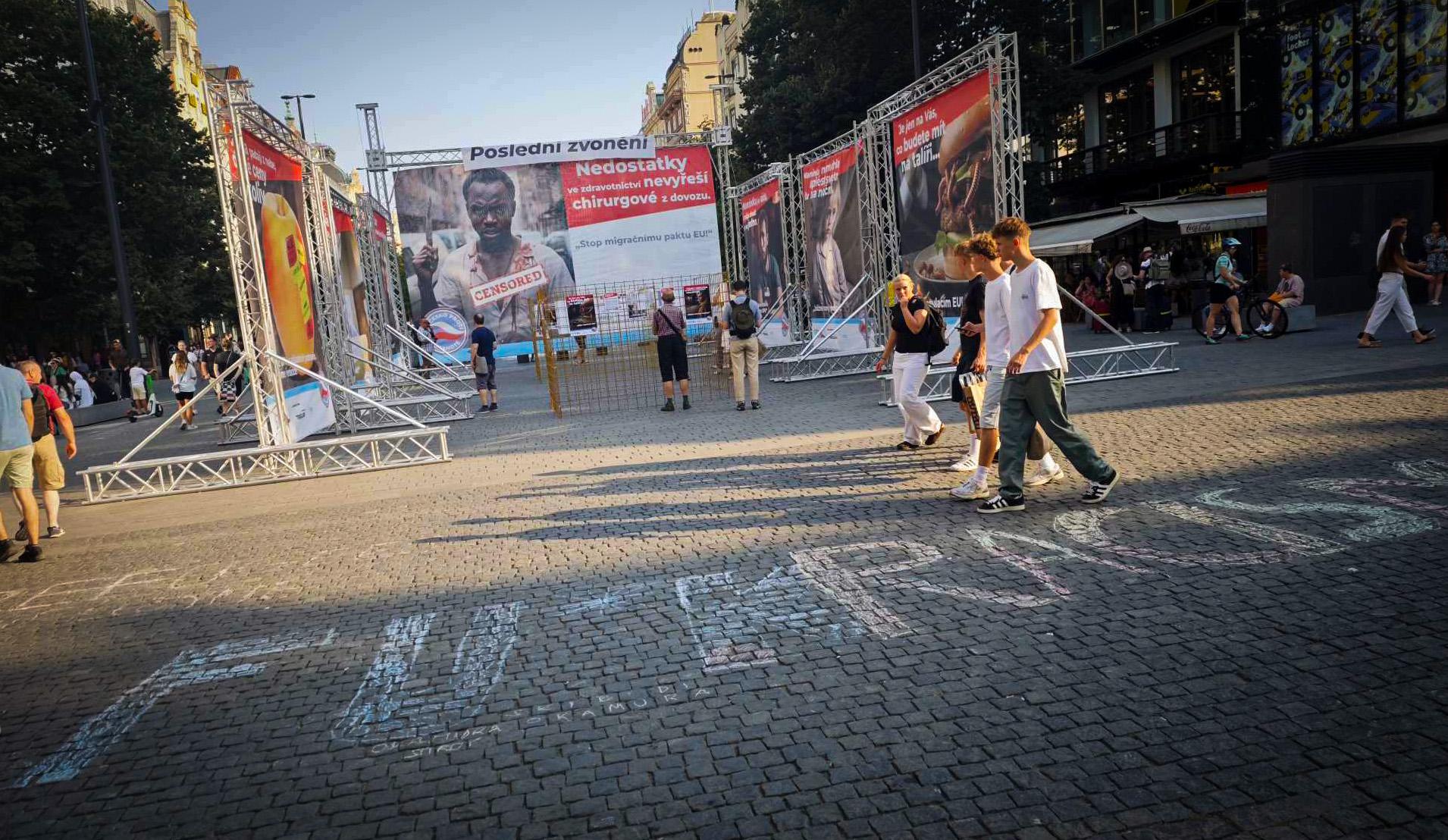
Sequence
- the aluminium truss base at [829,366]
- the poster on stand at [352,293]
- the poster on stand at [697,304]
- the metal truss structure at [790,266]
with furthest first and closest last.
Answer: the poster on stand at [697,304]
the metal truss structure at [790,266]
the aluminium truss base at [829,366]
the poster on stand at [352,293]

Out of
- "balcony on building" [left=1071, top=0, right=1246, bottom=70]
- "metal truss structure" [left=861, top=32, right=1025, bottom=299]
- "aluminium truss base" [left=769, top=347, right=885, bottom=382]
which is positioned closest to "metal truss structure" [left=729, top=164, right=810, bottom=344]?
"aluminium truss base" [left=769, top=347, right=885, bottom=382]

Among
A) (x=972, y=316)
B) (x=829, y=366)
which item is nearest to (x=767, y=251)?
(x=829, y=366)

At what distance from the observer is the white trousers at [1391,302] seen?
12625mm

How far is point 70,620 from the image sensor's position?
19.0 feet

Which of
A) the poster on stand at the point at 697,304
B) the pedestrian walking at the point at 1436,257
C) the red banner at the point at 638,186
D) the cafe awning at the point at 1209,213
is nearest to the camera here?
the pedestrian walking at the point at 1436,257

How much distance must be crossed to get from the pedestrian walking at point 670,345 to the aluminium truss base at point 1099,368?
3047 mm

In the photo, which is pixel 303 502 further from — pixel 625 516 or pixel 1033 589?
pixel 1033 589

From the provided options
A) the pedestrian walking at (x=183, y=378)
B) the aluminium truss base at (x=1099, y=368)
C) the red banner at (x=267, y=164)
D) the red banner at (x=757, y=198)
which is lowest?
the aluminium truss base at (x=1099, y=368)

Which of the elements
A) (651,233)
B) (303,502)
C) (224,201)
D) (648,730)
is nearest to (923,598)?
(648,730)

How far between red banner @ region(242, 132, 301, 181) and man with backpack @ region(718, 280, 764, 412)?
6.48 m

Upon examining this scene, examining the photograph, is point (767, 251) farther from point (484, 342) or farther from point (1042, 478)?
point (1042, 478)

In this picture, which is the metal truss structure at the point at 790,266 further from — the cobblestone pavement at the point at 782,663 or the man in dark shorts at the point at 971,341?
the cobblestone pavement at the point at 782,663

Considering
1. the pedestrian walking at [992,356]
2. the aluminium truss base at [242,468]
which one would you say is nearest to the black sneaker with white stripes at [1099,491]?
the pedestrian walking at [992,356]

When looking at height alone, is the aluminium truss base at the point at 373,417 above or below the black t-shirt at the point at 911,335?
below
